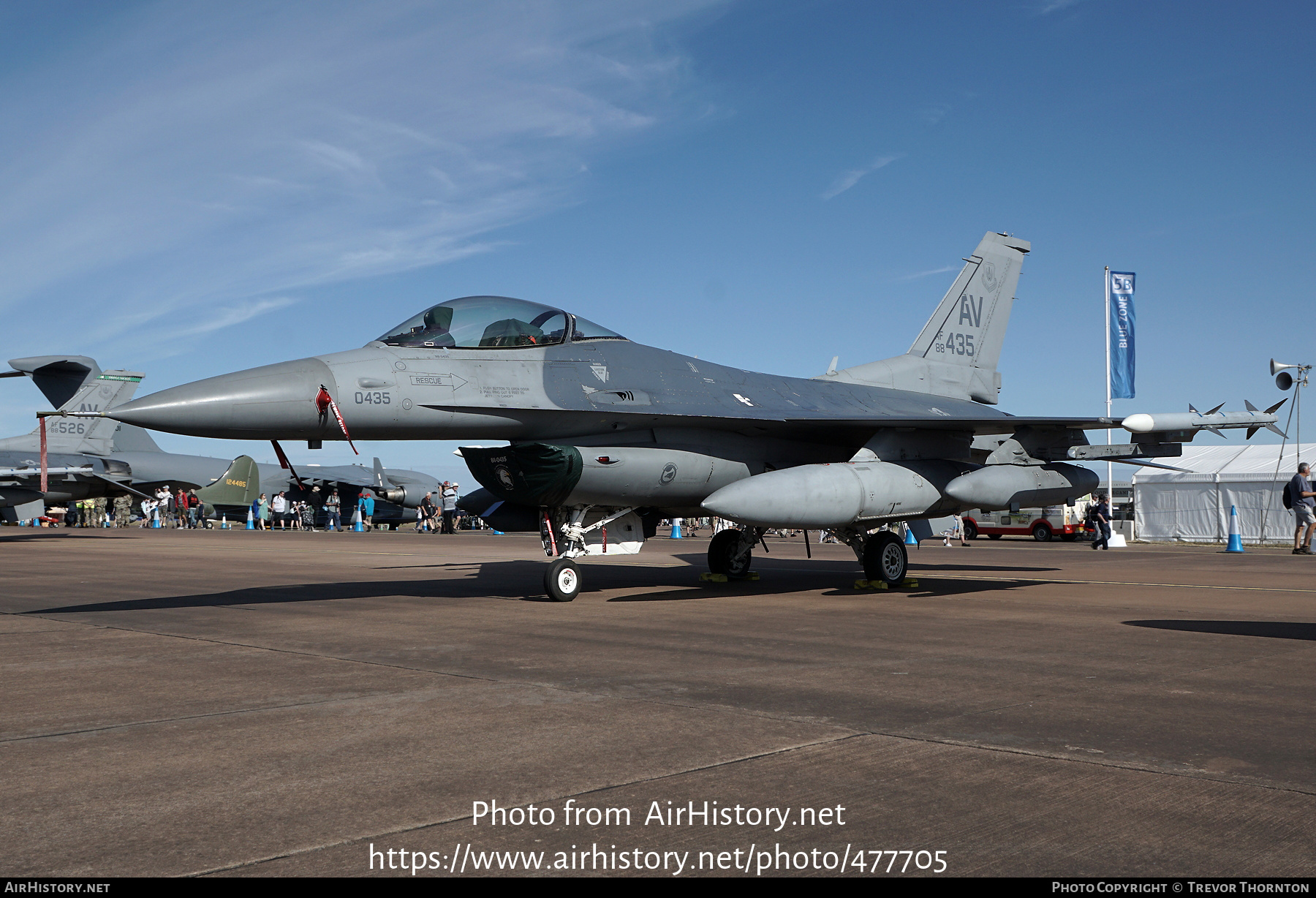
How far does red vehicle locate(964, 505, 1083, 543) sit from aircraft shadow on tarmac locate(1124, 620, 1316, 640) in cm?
2145

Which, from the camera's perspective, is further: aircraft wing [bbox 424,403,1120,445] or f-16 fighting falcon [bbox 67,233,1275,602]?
aircraft wing [bbox 424,403,1120,445]

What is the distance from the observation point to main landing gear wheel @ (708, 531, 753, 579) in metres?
13.6

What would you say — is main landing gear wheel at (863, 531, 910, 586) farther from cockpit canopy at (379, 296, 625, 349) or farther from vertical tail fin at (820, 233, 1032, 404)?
cockpit canopy at (379, 296, 625, 349)

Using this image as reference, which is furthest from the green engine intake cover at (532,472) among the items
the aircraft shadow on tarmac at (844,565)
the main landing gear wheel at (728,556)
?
the aircraft shadow on tarmac at (844,565)

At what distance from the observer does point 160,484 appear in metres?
42.8

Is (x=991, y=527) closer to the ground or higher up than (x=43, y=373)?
closer to the ground

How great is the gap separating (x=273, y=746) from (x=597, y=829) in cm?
189

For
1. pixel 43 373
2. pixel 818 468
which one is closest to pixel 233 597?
pixel 43 373

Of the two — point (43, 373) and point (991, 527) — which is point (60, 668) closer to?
point (43, 373)

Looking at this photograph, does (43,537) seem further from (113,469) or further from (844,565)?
(844,565)

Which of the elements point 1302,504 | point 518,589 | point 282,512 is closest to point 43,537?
point 282,512

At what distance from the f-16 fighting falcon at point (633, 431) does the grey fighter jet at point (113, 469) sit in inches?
145

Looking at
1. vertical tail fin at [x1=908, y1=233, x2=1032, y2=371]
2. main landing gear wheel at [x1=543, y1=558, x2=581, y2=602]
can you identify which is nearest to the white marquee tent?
vertical tail fin at [x1=908, y1=233, x2=1032, y2=371]

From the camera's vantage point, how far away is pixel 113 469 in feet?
108
